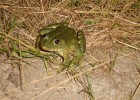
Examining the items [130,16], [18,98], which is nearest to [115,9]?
[130,16]

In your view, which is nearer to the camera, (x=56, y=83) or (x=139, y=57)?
(x=56, y=83)

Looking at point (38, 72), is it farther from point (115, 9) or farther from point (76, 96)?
point (115, 9)

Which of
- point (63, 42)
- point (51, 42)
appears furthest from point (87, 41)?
point (51, 42)

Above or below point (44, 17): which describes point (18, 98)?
below

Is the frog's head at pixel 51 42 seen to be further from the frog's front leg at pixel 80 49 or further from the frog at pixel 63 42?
the frog's front leg at pixel 80 49

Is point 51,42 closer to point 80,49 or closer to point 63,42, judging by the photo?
point 63,42

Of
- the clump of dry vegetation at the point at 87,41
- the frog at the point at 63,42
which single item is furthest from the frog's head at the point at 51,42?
the clump of dry vegetation at the point at 87,41


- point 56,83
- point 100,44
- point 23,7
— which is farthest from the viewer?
point 23,7
